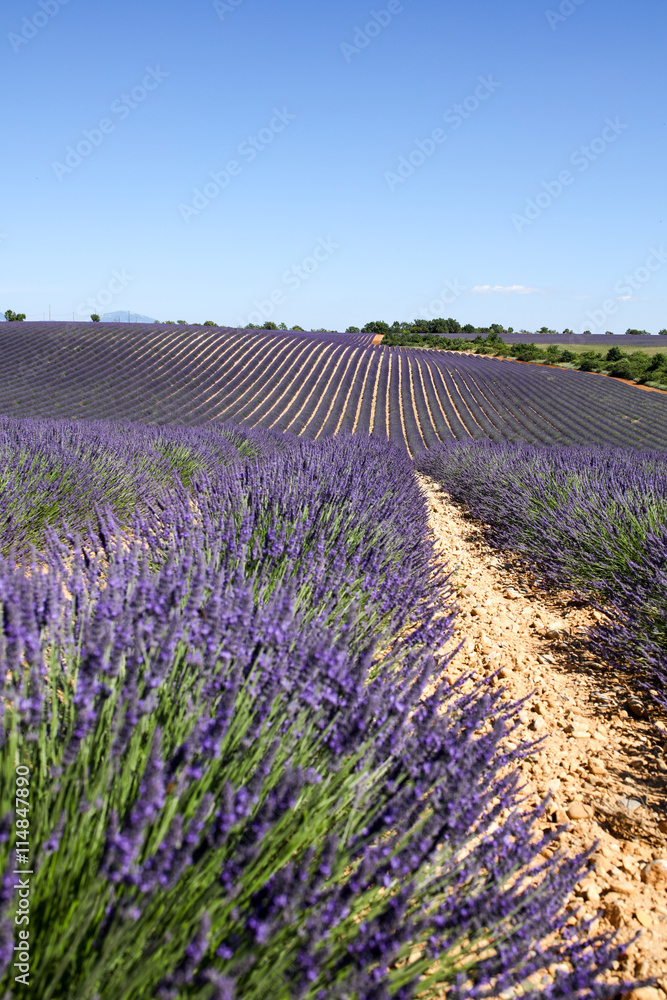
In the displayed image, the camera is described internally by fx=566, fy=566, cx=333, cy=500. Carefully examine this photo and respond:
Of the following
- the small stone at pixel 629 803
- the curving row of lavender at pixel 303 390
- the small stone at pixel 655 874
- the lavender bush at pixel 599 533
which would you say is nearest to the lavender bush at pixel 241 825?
the small stone at pixel 655 874

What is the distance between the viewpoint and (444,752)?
1.29m

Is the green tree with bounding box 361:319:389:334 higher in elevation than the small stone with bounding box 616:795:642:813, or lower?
higher

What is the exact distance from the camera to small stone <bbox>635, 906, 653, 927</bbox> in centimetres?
154

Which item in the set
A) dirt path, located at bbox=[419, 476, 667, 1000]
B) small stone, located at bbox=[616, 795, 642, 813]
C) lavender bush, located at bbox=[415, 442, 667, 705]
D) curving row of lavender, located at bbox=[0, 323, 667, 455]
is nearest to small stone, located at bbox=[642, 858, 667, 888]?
dirt path, located at bbox=[419, 476, 667, 1000]

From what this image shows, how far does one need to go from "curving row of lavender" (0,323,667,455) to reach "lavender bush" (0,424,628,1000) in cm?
1136

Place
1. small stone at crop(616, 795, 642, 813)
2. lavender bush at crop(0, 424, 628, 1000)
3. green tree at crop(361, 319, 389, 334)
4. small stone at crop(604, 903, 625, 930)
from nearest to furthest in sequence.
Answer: lavender bush at crop(0, 424, 628, 1000)
small stone at crop(604, 903, 625, 930)
small stone at crop(616, 795, 642, 813)
green tree at crop(361, 319, 389, 334)

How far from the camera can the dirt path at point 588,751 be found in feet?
5.27

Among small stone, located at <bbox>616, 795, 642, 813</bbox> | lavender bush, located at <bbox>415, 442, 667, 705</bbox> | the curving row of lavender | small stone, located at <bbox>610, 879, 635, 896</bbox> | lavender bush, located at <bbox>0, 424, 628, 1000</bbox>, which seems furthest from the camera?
the curving row of lavender

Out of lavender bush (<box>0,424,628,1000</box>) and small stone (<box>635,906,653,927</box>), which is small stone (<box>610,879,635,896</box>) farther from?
lavender bush (<box>0,424,628,1000</box>)

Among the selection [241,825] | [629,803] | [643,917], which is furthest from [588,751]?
[241,825]

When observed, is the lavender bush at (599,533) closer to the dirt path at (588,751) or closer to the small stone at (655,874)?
the dirt path at (588,751)

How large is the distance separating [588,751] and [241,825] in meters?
1.89

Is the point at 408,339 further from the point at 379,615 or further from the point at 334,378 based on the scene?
the point at 379,615

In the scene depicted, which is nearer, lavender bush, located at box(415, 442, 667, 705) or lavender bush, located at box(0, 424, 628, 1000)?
lavender bush, located at box(0, 424, 628, 1000)
